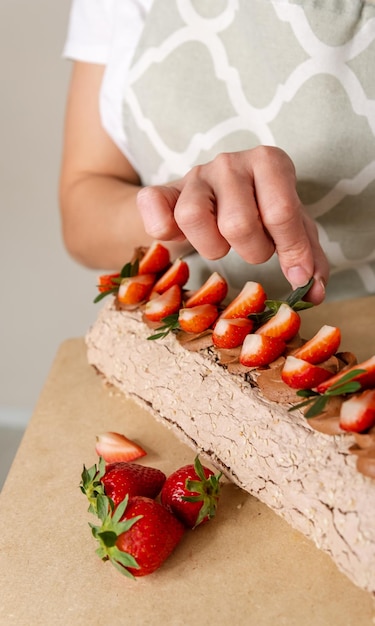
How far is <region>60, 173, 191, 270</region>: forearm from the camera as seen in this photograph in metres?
1.59

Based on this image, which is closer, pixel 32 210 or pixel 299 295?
pixel 299 295

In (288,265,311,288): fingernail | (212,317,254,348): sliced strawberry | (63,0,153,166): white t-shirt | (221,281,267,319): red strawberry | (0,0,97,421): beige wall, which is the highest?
(63,0,153,166): white t-shirt

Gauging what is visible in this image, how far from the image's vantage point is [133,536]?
3.14ft

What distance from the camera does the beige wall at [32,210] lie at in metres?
2.52

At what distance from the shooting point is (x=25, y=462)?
4.12ft

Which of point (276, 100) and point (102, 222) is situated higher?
point (276, 100)

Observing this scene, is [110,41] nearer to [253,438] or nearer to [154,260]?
[154,260]

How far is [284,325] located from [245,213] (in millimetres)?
171

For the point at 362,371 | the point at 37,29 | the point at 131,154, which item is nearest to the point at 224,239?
the point at 362,371

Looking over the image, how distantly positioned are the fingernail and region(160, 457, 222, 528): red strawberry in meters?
0.30

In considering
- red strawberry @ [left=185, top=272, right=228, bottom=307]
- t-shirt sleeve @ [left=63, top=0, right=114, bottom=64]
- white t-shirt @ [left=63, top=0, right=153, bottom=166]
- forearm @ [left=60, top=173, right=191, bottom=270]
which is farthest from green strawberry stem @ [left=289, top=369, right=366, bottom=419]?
t-shirt sleeve @ [left=63, top=0, right=114, bottom=64]

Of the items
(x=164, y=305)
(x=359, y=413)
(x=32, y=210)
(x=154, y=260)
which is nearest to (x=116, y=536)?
(x=359, y=413)

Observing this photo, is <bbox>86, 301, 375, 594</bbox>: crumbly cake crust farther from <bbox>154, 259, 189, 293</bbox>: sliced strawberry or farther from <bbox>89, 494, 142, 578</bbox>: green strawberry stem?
<bbox>89, 494, 142, 578</bbox>: green strawberry stem

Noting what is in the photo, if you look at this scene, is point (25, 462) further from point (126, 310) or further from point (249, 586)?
point (249, 586)
